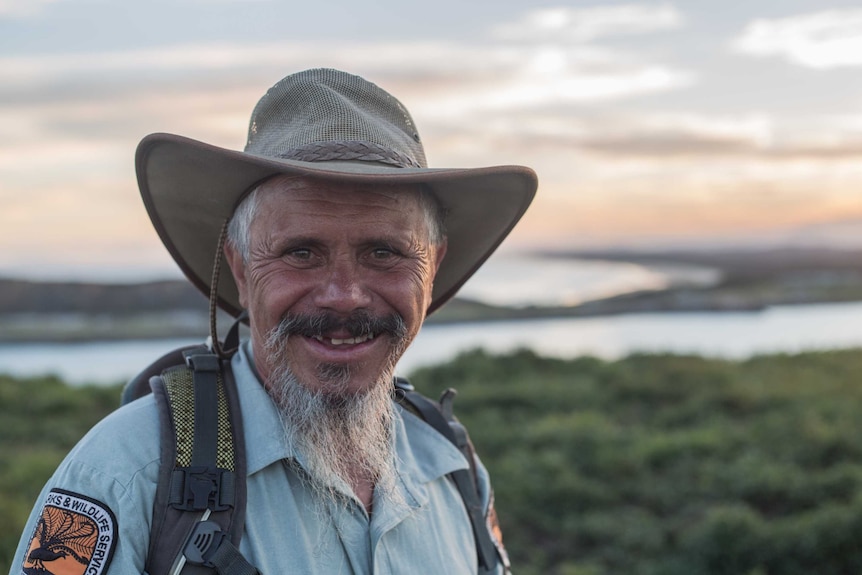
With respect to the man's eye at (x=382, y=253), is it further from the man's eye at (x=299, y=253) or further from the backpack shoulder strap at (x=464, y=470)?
the backpack shoulder strap at (x=464, y=470)

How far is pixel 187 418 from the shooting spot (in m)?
1.98

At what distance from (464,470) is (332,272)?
802 mm

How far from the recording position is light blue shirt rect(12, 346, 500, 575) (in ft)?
6.03

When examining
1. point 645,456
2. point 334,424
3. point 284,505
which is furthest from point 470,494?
point 645,456

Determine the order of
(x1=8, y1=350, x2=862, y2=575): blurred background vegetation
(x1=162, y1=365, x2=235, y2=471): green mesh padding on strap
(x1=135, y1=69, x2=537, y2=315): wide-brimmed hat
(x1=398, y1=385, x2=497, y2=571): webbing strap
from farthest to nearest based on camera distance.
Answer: (x1=8, y1=350, x2=862, y2=575): blurred background vegetation < (x1=398, y1=385, x2=497, y2=571): webbing strap < (x1=135, y1=69, x2=537, y2=315): wide-brimmed hat < (x1=162, y1=365, x2=235, y2=471): green mesh padding on strap

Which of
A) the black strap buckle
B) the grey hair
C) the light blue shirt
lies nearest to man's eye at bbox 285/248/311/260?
the grey hair

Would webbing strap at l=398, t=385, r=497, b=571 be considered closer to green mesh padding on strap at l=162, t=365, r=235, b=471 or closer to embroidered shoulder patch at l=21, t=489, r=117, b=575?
green mesh padding on strap at l=162, t=365, r=235, b=471

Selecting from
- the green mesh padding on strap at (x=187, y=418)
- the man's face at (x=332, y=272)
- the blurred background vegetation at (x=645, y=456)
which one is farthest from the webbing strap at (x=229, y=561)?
the blurred background vegetation at (x=645, y=456)

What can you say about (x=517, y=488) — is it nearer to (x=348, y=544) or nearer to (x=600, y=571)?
(x=600, y=571)

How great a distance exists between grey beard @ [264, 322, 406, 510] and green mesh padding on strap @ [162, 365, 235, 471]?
17 centimetres

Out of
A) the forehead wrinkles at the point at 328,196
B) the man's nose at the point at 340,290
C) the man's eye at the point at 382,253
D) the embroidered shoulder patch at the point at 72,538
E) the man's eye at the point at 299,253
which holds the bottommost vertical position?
the embroidered shoulder patch at the point at 72,538

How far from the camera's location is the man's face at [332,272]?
2.12 metres

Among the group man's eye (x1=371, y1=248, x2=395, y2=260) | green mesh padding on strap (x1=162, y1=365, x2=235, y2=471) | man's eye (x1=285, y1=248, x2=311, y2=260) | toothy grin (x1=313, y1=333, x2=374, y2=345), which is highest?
man's eye (x1=285, y1=248, x2=311, y2=260)

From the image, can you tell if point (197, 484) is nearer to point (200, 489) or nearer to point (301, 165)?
point (200, 489)
